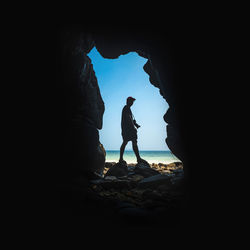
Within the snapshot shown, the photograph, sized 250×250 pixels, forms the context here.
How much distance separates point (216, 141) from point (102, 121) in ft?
18.1

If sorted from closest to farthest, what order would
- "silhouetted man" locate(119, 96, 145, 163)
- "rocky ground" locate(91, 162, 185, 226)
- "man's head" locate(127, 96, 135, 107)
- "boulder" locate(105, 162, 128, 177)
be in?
"rocky ground" locate(91, 162, 185, 226) < "boulder" locate(105, 162, 128, 177) < "silhouetted man" locate(119, 96, 145, 163) < "man's head" locate(127, 96, 135, 107)

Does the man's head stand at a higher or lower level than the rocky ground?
higher

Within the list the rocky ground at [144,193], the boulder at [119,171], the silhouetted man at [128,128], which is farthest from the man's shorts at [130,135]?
the rocky ground at [144,193]

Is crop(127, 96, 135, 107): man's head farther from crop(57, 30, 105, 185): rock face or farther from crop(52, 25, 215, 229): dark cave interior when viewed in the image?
crop(57, 30, 105, 185): rock face

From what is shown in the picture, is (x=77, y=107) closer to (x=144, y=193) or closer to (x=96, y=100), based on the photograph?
(x=96, y=100)

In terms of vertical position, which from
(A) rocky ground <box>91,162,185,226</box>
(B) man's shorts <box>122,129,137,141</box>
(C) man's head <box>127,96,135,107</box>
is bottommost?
(A) rocky ground <box>91,162,185,226</box>

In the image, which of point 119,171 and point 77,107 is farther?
point 119,171

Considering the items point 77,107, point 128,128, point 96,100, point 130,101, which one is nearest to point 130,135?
point 128,128

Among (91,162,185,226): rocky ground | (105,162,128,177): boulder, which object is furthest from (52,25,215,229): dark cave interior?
(105,162,128,177): boulder

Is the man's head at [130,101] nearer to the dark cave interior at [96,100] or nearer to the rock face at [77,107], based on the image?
the dark cave interior at [96,100]

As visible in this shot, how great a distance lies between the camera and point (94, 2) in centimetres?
251

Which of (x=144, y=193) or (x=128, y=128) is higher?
(x=128, y=128)

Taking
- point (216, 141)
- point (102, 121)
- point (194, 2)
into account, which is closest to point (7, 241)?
point (216, 141)

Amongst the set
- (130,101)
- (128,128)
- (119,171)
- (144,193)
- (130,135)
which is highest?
(130,101)
